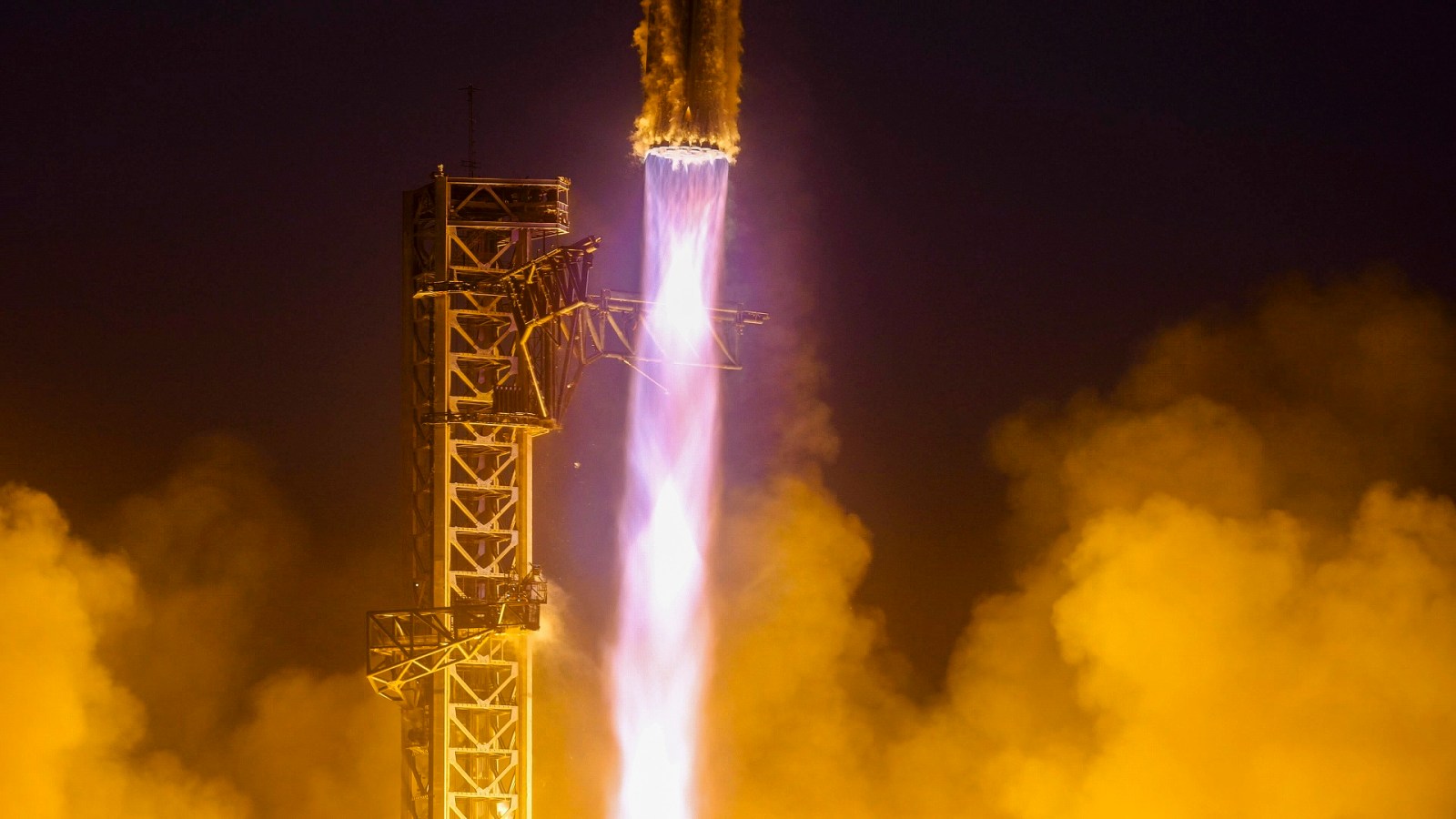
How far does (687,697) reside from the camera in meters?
44.8

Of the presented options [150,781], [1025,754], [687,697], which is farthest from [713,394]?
[150,781]

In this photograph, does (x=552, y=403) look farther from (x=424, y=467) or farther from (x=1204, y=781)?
(x=1204, y=781)

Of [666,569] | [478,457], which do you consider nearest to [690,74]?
[478,457]

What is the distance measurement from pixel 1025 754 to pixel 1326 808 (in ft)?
18.5

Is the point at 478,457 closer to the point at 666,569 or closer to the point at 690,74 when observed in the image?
the point at 690,74

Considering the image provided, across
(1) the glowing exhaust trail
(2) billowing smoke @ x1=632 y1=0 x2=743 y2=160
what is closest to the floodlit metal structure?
(2) billowing smoke @ x1=632 y1=0 x2=743 y2=160

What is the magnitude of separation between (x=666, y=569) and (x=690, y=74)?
898cm

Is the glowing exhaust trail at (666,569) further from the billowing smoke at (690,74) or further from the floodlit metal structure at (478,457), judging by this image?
the floodlit metal structure at (478,457)

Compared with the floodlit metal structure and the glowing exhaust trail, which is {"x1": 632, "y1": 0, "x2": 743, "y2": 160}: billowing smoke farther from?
the glowing exhaust trail

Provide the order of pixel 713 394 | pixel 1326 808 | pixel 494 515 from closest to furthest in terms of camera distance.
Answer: pixel 494 515, pixel 1326 808, pixel 713 394

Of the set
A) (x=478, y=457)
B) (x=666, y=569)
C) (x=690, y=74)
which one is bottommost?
(x=478, y=457)

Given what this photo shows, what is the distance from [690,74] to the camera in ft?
122

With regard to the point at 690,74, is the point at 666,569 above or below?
below

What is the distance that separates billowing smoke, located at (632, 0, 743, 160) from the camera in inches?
1467
